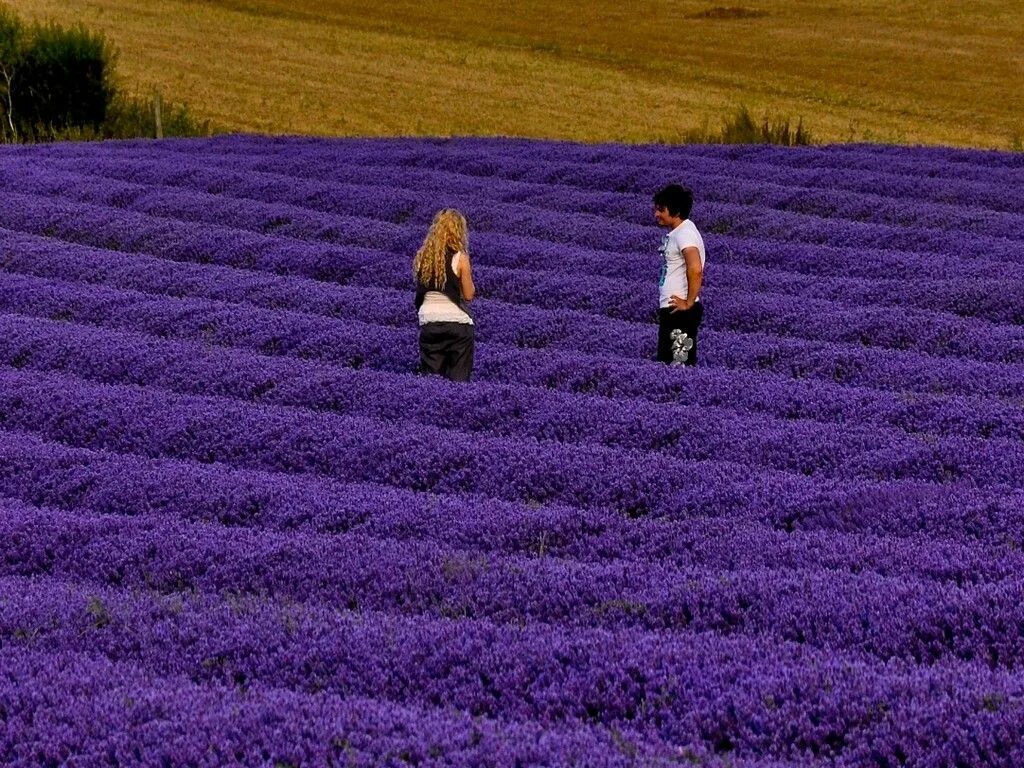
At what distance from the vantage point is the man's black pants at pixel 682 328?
10.6m

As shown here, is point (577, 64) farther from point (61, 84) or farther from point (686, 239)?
point (686, 239)

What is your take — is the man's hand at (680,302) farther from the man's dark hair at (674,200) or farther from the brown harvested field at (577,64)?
the brown harvested field at (577,64)

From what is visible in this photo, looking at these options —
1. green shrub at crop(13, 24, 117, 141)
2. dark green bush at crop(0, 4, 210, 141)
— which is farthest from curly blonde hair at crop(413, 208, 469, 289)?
green shrub at crop(13, 24, 117, 141)

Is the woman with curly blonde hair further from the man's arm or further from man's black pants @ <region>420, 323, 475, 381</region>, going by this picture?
the man's arm

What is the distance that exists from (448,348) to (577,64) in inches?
1271

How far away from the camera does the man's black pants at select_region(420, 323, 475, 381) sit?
1018cm

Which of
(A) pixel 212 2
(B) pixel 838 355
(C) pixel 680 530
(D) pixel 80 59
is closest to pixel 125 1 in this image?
(A) pixel 212 2

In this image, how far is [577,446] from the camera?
8391 millimetres

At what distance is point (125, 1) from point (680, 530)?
44.6 metres

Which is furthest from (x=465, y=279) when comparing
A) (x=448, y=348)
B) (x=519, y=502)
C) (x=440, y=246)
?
(x=519, y=502)

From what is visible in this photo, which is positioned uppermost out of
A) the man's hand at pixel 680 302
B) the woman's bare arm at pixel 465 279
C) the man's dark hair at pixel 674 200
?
the man's dark hair at pixel 674 200

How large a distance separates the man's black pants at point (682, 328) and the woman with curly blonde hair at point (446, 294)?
61.3 inches

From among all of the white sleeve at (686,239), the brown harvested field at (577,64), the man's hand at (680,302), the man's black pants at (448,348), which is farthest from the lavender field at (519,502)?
the brown harvested field at (577,64)

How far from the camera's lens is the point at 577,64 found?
4109 cm
